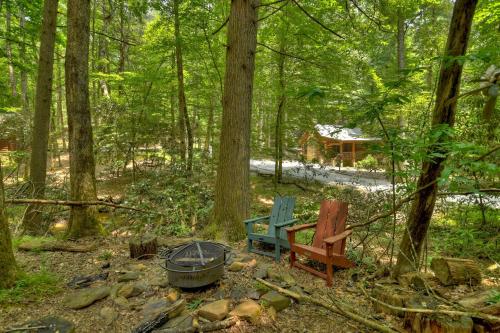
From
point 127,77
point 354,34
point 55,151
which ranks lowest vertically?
point 55,151

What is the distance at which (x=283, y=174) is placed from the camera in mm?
13383

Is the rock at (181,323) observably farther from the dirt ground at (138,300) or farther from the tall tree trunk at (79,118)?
the tall tree trunk at (79,118)

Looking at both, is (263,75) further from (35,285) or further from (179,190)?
(35,285)

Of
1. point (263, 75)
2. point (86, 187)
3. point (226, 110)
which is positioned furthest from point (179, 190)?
point (263, 75)

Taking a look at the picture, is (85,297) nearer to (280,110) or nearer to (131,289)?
(131,289)

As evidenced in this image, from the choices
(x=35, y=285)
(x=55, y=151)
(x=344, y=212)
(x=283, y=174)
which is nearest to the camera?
(x=35, y=285)

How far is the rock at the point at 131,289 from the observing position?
3.13 metres

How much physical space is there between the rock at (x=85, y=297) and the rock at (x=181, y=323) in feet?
3.37

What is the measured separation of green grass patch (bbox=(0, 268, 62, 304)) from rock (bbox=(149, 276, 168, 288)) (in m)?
1.02

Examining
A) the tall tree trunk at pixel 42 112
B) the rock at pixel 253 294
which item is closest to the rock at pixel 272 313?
the rock at pixel 253 294

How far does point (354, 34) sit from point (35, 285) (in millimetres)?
9162

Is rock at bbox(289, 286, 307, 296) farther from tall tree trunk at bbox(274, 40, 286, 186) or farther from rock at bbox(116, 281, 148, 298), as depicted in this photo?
tall tree trunk at bbox(274, 40, 286, 186)

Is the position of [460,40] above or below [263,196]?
above

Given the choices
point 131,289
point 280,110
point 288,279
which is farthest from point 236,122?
point 280,110
